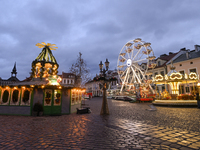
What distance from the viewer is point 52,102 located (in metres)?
11.7

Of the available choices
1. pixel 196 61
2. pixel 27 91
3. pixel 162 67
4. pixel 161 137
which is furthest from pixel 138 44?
pixel 161 137

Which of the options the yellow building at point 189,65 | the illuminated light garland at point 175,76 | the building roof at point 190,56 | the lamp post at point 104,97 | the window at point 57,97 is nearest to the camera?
the lamp post at point 104,97

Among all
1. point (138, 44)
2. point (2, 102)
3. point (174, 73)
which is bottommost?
point (2, 102)

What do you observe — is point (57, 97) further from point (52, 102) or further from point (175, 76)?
point (175, 76)

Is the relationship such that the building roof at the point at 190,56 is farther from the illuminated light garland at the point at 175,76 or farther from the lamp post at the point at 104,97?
the lamp post at the point at 104,97

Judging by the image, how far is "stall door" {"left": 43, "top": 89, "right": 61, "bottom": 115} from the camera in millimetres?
11479

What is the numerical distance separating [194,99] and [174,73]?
4648 mm

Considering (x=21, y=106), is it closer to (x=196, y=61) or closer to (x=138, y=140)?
(x=138, y=140)

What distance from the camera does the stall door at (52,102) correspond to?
11479mm

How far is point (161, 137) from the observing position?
5.09m

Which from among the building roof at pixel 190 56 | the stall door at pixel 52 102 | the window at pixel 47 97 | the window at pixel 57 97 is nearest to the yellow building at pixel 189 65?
the building roof at pixel 190 56

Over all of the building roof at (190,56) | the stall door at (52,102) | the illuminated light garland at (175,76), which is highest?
the building roof at (190,56)

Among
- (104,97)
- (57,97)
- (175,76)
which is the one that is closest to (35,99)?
(57,97)

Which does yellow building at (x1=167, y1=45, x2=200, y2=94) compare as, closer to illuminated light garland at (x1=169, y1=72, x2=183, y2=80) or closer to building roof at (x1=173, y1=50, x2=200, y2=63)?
building roof at (x1=173, y1=50, x2=200, y2=63)
